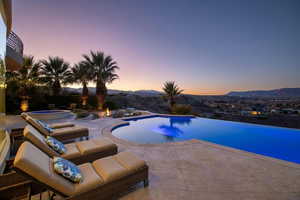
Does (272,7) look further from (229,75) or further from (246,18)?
(229,75)

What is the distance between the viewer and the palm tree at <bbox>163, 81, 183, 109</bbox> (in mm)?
11891

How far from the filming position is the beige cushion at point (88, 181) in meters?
1.58

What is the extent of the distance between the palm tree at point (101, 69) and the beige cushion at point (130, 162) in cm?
961

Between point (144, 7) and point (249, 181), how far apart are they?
31.8ft

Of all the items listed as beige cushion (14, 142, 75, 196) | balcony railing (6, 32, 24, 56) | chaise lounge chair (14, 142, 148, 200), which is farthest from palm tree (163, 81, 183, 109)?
beige cushion (14, 142, 75, 196)

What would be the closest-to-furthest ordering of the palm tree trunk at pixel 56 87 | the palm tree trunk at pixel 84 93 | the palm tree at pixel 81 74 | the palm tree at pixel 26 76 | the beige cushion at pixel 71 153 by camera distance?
the beige cushion at pixel 71 153, the palm tree at pixel 26 76, the palm tree trunk at pixel 56 87, the palm tree at pixel 81 74, the palm tree trunk at pixel 84 93

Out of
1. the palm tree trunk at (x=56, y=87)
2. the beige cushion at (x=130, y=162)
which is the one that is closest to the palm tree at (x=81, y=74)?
the palm tree trunk at (x=56, y=87)

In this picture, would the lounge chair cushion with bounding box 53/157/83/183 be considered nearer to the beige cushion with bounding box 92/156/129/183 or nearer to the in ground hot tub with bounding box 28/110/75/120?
the beige cushion with bounding box 92/156/129/183

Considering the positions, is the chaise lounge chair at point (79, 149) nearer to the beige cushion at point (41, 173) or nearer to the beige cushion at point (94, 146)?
the beige cushion at point (94, 146)

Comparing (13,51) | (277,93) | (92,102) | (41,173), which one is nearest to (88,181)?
(41,173)

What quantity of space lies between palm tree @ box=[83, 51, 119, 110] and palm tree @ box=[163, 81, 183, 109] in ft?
16.0

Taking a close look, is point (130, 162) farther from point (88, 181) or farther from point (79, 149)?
point (79, 149)

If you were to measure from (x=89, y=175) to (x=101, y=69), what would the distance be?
10.2m

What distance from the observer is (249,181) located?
2340mm
